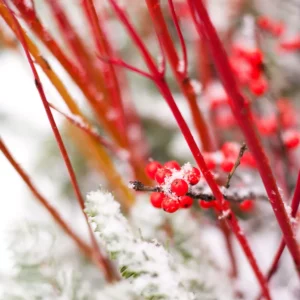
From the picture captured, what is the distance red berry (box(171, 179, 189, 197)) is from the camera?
32 cm

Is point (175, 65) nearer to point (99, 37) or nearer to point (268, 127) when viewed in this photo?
Result: point (99, 37)

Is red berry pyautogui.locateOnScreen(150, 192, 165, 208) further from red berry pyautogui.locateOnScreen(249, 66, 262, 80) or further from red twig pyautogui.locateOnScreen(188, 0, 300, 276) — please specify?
red berry pyautogui.locateOnScreen(249, 66, 262, 80)

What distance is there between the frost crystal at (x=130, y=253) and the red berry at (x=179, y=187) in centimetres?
5

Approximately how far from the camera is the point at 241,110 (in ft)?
0.89

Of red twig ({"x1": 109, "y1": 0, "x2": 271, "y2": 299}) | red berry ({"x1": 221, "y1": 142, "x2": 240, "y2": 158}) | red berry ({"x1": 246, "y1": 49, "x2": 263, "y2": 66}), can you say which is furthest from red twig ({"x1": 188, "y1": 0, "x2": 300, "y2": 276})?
red berry ({"x1": 246, "y1": 49, "x2": 263, "y2": 66})

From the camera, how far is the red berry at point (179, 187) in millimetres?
317

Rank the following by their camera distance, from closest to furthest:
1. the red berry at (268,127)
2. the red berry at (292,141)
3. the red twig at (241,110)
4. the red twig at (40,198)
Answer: the red twig at (241,110) < the red twig at (40,198) < the red berry at (292,141) < the red berry at (268,127)

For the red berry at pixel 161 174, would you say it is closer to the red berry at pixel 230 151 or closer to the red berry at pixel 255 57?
the red berry at pixel 230 151

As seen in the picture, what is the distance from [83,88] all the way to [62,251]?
0.40 metres

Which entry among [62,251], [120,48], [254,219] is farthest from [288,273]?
[120,48]

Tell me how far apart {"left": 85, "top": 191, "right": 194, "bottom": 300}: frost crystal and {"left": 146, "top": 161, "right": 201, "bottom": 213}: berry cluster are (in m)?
0.04

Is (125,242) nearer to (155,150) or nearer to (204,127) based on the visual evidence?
(204,127)

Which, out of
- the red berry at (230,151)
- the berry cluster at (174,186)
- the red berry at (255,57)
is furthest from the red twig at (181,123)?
the red berry at (255,57)

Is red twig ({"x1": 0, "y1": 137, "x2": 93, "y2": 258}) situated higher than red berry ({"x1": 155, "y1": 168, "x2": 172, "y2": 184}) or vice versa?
red twig ({"x1": 0, "y1": 137, "x2": 93, "y2": 258})
